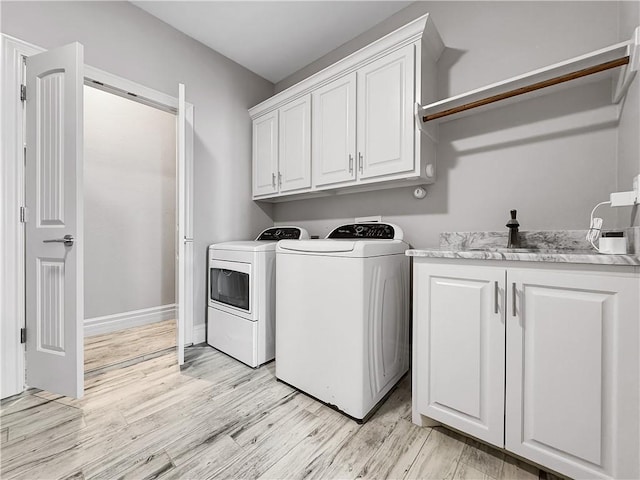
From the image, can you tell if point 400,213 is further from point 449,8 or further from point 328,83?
point 449,8

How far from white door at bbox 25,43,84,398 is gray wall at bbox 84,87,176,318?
1.20 metres

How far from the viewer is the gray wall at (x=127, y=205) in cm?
282

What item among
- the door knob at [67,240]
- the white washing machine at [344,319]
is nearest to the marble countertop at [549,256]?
the white washing machine at [344,319]

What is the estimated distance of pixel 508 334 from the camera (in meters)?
1.13

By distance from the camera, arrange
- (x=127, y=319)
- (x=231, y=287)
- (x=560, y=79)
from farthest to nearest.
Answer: (x=127, y=319) < (x=231, y=287) < (x=560, y=79)

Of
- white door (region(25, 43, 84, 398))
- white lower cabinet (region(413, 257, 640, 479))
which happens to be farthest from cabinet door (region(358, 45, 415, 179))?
white door (region(25, 43, 84, 398))

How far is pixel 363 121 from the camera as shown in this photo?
1982 millimetres

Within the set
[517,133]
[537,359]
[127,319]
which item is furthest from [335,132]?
[127,319]

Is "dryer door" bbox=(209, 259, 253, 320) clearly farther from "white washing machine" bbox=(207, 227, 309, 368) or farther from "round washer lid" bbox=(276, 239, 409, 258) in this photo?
"round washer lid" bbox=(276, 239, 409, 258)

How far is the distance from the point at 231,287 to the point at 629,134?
2.45 metres

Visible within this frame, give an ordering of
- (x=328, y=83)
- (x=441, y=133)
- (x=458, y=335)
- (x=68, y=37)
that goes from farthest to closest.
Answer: (x=328, y=83)
(x=441, y=133)
(x=68, y=37)
(x=458, y=335)

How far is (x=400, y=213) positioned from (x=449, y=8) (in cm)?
145

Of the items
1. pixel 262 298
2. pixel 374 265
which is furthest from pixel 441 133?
pixel 262 298

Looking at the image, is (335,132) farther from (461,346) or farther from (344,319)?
(461,346)
